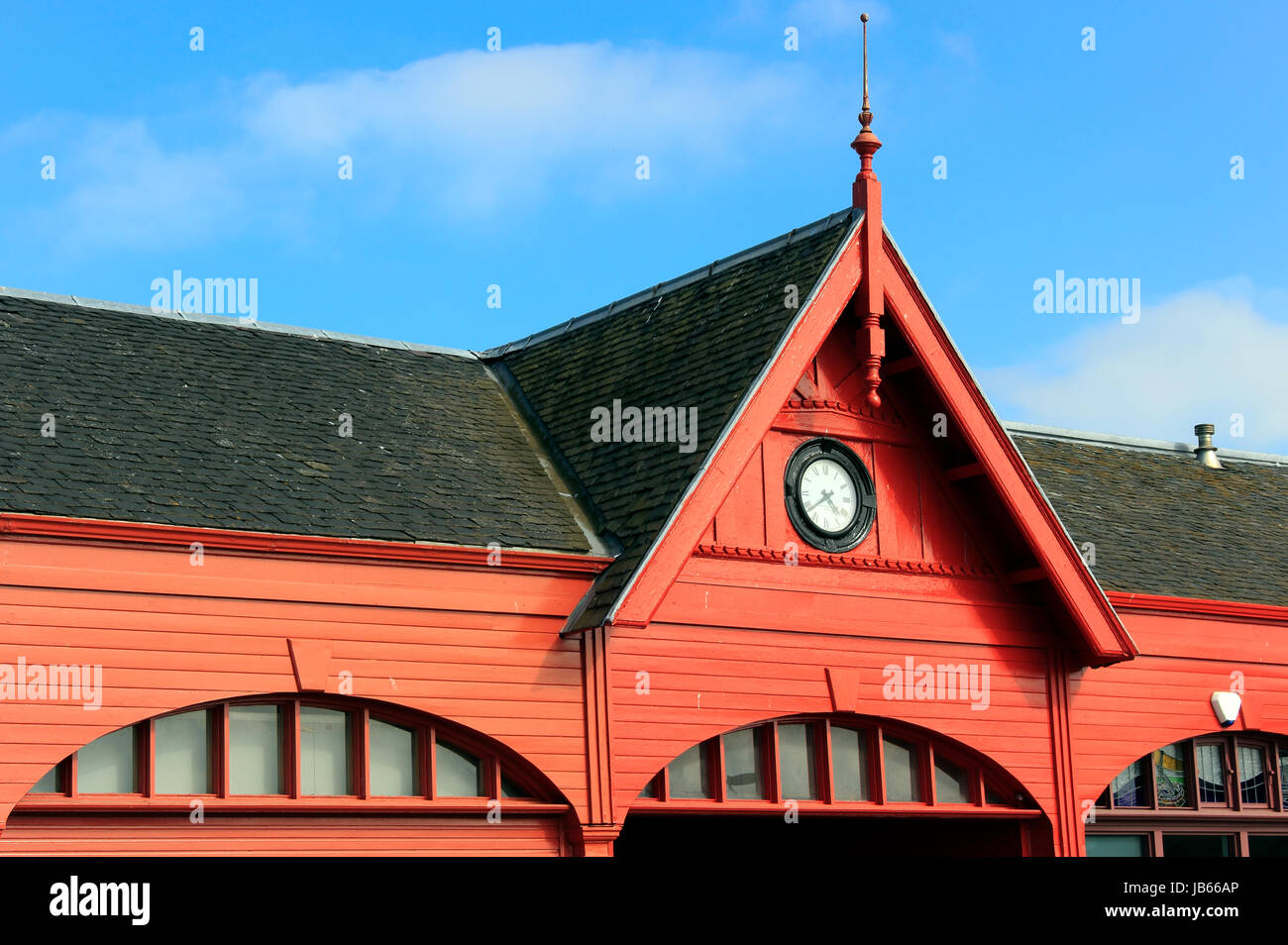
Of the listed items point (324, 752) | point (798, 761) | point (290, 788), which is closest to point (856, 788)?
→ point (798, 761)

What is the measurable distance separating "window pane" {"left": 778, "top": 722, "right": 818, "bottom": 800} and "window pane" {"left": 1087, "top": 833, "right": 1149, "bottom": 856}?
175 inches

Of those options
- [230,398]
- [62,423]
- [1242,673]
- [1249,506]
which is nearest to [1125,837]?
[1242,673]

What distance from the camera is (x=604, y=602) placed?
57.1ft

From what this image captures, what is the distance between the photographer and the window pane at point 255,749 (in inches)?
631

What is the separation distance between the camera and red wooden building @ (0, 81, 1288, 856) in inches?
620

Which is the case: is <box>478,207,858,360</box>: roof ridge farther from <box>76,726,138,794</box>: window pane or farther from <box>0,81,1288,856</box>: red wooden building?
<box>76,726,138,794</box>: window pane

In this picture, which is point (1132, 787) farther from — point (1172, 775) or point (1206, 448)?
point (1206, 448)

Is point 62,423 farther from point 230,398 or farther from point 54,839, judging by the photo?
point 54,839

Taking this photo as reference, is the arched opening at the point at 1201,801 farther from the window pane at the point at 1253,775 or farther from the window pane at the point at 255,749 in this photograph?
the window pane at the point at 255,749

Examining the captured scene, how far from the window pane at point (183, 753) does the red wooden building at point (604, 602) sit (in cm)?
3

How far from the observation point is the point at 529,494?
63.2ft

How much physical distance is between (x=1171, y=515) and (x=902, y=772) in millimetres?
7456

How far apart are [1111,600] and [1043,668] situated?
3.94 ft

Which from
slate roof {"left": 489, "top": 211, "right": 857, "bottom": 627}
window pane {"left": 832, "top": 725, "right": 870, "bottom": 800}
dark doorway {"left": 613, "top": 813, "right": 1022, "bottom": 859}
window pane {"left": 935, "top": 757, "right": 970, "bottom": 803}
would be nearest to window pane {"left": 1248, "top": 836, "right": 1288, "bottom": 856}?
dark doorway {"left": 613, "top": 813, "right": 1022, "bottom": 859}
